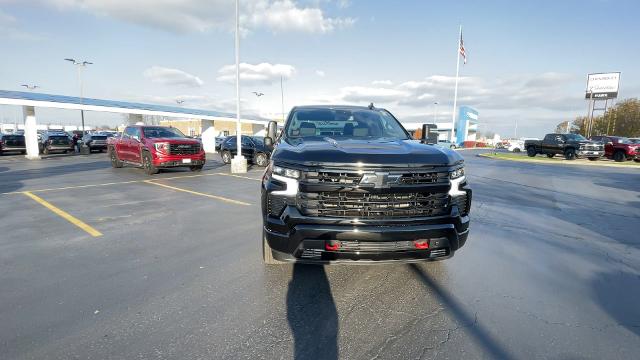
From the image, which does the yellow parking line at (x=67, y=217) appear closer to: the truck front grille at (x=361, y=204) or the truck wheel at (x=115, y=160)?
the truck front grille at (x=361, y=204)

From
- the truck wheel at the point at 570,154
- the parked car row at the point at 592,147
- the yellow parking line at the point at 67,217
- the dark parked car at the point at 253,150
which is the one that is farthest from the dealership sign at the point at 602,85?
the yellow parking line at the point at 67,217

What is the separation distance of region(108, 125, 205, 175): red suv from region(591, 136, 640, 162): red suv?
2679 cm

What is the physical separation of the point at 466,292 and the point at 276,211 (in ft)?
6.76

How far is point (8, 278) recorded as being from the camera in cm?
350

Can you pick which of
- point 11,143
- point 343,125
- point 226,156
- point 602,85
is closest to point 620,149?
point 602,85

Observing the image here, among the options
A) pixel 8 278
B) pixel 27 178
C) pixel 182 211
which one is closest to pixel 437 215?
pixel 8 278

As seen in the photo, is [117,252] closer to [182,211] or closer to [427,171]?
[182,211]

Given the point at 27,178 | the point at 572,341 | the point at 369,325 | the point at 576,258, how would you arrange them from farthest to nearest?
the point at 27,178
the point at 576,258
the point at 369,325
the point at 572,341

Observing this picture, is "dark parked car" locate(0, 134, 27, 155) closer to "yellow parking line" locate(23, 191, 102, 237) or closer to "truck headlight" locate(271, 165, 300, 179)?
"yellow parking line" locate(23, 191, 102, 237)

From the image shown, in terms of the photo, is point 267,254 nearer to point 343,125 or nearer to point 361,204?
point 361,204

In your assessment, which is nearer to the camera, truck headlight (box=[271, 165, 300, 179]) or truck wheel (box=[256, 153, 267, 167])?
truck headlight (box=[271, 165, 300, 179])

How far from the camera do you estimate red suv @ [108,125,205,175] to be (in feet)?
39.4

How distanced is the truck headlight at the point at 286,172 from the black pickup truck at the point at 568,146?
2696 cm

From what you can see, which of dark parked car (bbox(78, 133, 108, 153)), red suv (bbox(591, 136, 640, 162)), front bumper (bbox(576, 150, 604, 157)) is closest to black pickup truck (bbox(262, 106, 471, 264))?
front bumper (bbox(576, 150, 604, 157))
